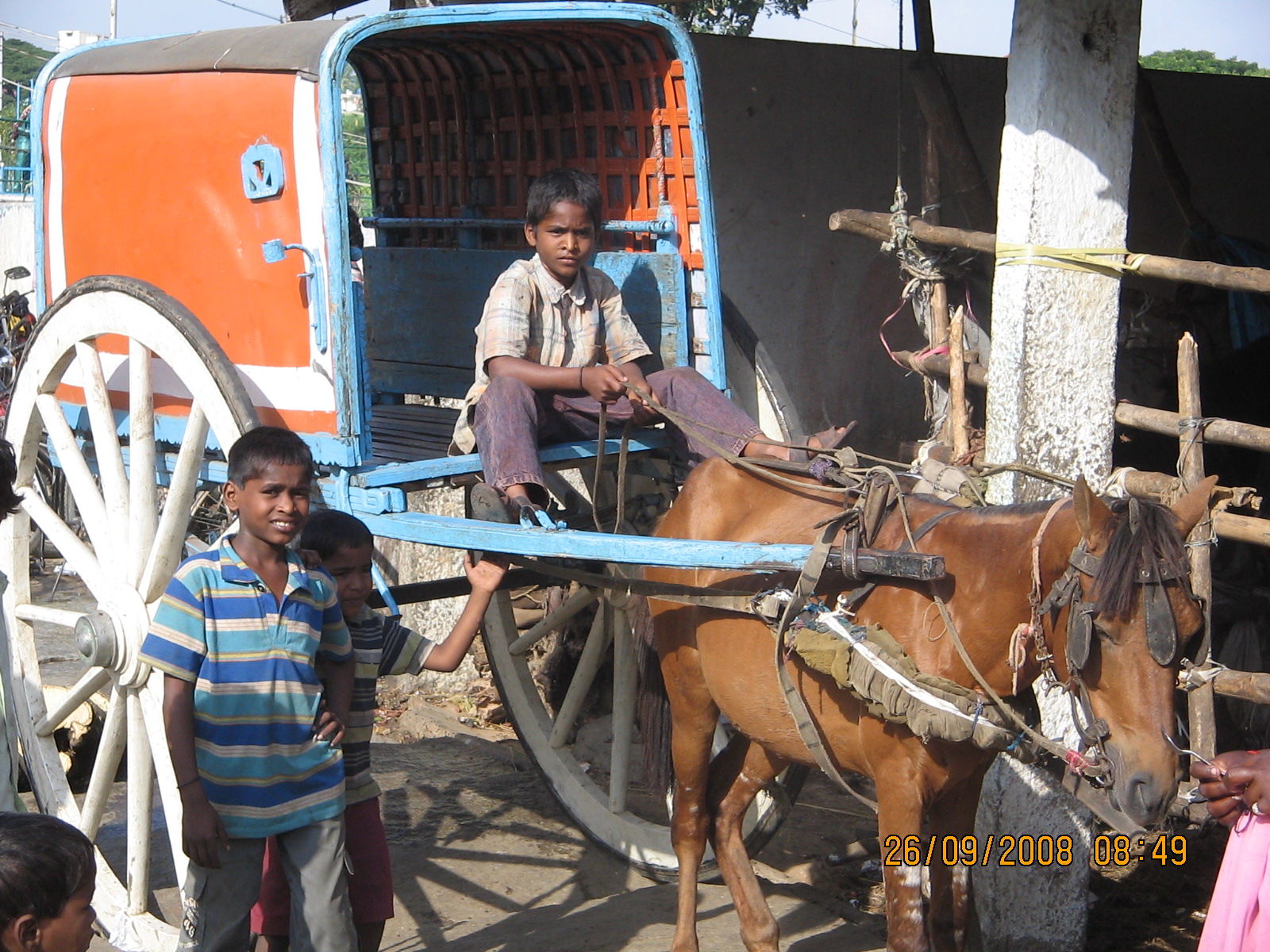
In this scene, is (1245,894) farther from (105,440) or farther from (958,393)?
(105,440)

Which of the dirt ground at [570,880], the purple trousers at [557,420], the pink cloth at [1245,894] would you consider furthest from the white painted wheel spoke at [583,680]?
the pink cloth at [1245,894]

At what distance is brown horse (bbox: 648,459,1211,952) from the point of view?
2258 mm

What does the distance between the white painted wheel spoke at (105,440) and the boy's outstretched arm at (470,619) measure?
3.35 ft

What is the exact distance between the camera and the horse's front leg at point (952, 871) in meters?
3.00

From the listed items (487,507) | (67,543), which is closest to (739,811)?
(487,507)

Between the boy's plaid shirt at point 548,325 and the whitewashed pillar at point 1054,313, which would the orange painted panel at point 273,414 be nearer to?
the boy's plaid shirt at point 548,325

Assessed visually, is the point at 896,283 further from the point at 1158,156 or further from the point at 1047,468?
the point at 1047,468

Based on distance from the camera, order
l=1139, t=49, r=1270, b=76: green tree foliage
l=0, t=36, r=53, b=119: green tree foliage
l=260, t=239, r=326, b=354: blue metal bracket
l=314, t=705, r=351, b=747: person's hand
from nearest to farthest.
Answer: l=314, t=705, r=351, b=747: person's hand → l=260, t=239, r=326, b=354: blue metal bracket → l=1139, t=49, r=1270, b=76: green tree foliage → l=0, t=36, r=53, b=119: green tree foliage

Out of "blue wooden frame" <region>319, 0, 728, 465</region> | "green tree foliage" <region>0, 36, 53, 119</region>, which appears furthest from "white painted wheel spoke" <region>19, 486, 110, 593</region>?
"green tree foliage" <region>0, 36, 53, 119</region>

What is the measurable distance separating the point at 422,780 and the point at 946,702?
119 inches

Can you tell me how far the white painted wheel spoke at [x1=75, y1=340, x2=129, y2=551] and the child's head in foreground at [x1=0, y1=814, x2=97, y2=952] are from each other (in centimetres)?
194

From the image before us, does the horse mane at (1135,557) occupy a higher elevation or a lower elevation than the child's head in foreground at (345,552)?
higher

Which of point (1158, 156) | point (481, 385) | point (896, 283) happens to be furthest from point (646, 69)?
point (896, 283)

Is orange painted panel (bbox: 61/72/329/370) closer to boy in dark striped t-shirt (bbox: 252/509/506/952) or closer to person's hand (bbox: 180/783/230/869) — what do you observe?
boy in dark striped t-shirt (bbox: 252/509/506/952)
